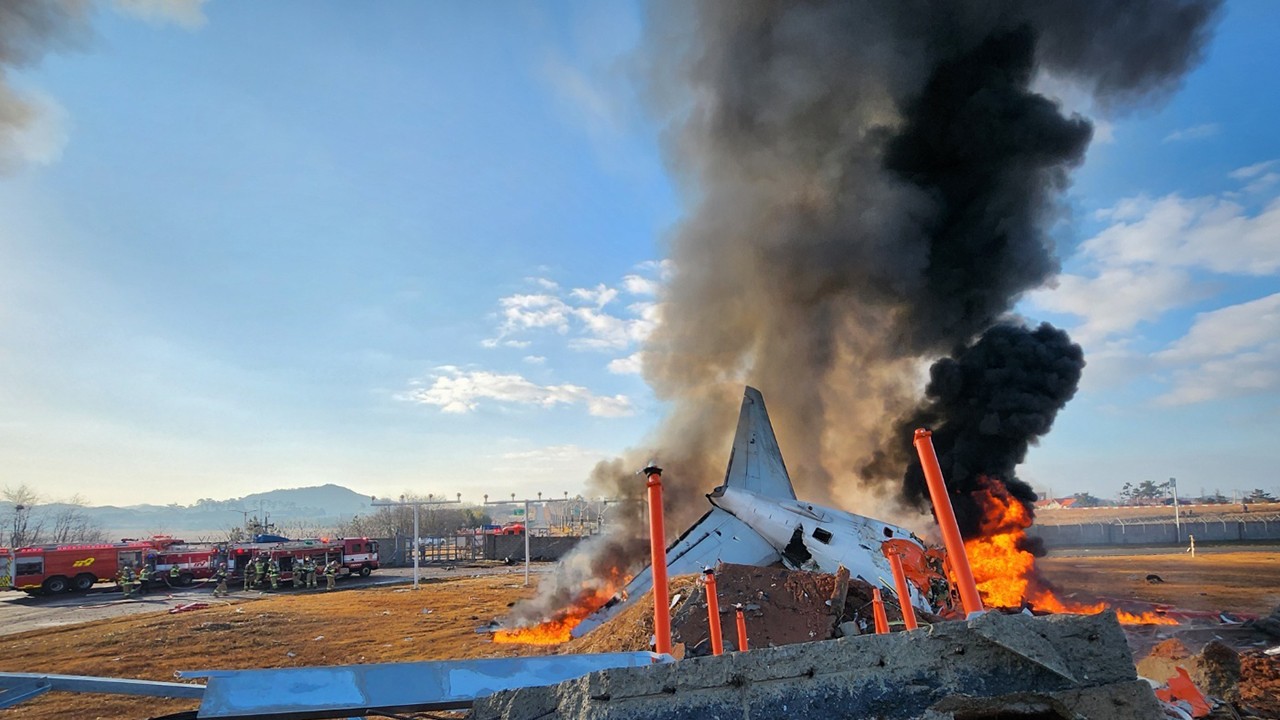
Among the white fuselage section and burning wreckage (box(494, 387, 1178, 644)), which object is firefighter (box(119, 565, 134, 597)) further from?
the white fuselage section

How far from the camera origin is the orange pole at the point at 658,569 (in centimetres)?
385

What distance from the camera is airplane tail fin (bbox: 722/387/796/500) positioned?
1692 cm

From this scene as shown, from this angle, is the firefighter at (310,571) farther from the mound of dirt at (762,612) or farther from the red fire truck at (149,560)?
the mound of dirt at (762,612)

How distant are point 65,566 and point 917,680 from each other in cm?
3848

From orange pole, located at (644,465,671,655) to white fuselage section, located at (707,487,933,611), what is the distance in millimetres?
7886

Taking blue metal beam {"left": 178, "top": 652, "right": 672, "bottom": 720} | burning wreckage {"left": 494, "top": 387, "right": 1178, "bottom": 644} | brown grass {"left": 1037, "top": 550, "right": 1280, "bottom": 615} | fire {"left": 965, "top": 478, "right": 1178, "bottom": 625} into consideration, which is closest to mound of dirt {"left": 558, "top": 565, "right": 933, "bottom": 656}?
burning wreckage {"left": 494, "top": 387, "right": 1178, "bottom": 644}

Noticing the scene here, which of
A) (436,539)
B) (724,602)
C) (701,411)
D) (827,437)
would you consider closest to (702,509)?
(701,411)

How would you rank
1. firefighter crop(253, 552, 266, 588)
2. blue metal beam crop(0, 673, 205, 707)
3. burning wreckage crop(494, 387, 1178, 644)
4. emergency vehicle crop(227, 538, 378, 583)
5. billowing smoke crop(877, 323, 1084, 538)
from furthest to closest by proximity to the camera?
1. emergency vehicle crop(227, 538, 378, 583)
2. firefighter crop(253, 552, 266, 588)
3. billowing smoke crop(877, 323, 1084, 538)
4. burning wreckage crop(494, 387, 1178, 644)
5. blue metal beam crop(0, 673, 205, 707)

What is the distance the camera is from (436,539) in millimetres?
56406

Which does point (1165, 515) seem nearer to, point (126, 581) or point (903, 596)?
point (903, 596)

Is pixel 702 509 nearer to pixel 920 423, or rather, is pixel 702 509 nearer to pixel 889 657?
pixel 920 423

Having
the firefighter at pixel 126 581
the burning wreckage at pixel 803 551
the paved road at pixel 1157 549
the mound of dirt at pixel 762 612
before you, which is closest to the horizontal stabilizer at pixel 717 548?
the burning wreckage at pixel 803 551

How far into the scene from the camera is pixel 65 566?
28844 mm

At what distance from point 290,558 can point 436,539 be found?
24.3 meters
